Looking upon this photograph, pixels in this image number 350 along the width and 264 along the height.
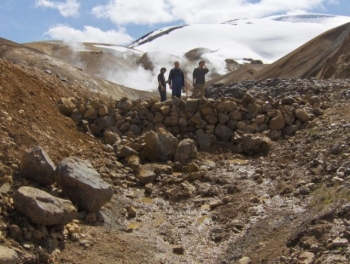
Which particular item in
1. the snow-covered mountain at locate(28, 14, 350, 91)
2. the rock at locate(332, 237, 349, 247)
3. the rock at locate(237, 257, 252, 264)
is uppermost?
the snow-covered mountain at locate(28, 14, 350, 91)

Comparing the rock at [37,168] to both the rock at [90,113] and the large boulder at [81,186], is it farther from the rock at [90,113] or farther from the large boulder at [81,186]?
the rock at [90,113]

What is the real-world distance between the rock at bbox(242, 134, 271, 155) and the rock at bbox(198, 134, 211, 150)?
78 centimetres

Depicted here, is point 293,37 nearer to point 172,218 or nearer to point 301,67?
point 301,67

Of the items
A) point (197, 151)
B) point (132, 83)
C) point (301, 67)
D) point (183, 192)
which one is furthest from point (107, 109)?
point (132, 83)

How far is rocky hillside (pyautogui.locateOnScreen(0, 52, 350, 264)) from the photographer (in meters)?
6.17

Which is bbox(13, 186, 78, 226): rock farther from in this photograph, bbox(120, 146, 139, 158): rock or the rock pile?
the rock pile

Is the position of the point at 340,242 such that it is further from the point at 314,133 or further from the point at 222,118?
the point at 222,118

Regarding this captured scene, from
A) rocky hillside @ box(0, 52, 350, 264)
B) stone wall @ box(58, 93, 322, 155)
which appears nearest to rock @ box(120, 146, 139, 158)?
rocky hillside @ box(0, 52, 350, 264)

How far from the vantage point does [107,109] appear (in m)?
11.5

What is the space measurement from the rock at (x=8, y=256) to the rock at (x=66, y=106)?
19.0 ft

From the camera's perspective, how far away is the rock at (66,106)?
11.0 meters

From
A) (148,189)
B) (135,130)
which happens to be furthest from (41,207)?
(135,130)

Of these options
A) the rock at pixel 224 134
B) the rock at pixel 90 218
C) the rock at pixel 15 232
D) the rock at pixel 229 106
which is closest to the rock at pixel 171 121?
the rock at pixel 224 134

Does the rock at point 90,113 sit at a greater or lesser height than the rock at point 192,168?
greater
